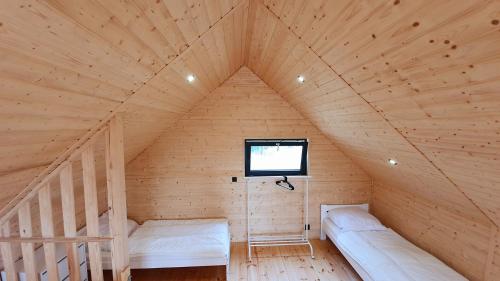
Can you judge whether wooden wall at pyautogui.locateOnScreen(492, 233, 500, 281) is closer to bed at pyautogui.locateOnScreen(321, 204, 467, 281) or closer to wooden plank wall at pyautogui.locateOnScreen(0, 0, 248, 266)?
bed at pyautogui.locateOnScreen(321, 204, 467, 281)

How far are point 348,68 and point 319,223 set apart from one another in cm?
332

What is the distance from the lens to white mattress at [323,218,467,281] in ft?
8.40

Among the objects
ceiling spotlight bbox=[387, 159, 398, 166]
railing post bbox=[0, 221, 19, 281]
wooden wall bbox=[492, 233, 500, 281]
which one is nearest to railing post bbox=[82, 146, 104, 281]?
railing post bbox=[0, 221, 19, 281]

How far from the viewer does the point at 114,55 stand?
128 centimetres

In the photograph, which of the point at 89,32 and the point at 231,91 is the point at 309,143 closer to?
the point at 231,91

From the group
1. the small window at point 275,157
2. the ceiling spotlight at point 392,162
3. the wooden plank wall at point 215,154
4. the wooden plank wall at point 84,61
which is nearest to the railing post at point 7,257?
the wooden plank wall at point 84,61

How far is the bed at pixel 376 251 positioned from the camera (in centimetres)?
259

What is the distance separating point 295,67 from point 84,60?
1.71 meters

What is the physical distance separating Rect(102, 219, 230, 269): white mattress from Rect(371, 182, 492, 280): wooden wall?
8.44ft

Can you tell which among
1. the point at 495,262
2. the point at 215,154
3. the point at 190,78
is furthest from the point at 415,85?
the point at 215,154

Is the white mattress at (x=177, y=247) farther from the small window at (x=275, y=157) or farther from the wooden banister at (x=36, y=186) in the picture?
the wooden banister at (x=36, y=186)

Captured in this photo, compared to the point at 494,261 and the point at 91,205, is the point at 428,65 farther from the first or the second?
the point at 91,205

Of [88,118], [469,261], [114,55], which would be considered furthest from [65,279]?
[469,261]

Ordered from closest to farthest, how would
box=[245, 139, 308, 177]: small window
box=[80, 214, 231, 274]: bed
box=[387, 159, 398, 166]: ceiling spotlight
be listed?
box=[387, 159, 398, 166]: ceiling spotlight
box=[80, 214, 231, 274]: bed
box=[245, 139, 308, 177]: small window
